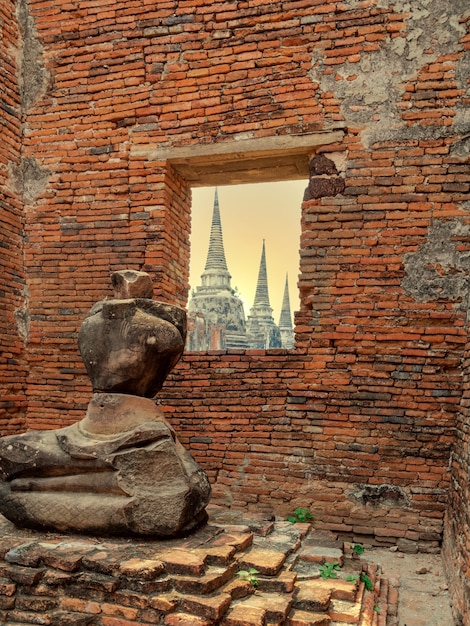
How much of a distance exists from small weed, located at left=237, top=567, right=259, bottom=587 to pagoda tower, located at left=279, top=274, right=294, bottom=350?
24785 mm

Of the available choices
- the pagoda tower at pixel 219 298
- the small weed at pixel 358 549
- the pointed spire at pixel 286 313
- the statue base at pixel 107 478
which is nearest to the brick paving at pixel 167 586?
the statue base at pixel 107 478

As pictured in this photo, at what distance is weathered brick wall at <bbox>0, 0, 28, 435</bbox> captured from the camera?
616 cm

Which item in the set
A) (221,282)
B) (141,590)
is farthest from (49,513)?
(221,282)

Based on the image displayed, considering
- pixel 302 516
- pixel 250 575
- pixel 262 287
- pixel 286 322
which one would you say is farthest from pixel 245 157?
pixel 286 322

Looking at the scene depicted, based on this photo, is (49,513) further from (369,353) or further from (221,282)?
(221,282)

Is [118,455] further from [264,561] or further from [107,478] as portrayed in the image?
[264,561]

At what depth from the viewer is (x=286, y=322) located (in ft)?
98.4

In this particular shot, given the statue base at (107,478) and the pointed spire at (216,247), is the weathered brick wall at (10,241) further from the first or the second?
the pointed spire at (216,247)

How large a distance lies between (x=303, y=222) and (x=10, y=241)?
330 centimetres

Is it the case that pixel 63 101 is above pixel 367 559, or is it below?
above

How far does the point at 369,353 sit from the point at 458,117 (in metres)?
2.36

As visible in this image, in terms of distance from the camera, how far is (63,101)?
251 inches

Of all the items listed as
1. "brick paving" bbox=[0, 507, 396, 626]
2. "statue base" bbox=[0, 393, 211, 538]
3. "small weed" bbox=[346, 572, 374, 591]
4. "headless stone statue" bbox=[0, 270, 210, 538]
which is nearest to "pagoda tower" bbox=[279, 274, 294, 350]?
"small weed" bbox=[346, 572, 374, 591]

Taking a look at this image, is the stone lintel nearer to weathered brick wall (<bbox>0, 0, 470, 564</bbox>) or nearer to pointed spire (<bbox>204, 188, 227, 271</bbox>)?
weathered brick wall (<bbox>0, 0, 470, 564</bbox>)
